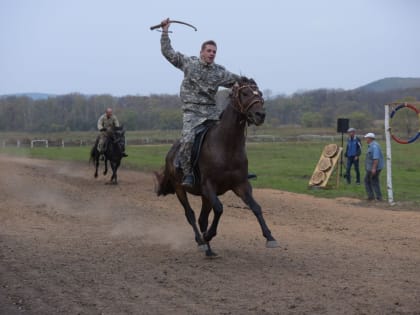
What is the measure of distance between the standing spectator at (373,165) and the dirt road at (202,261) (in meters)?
1.02

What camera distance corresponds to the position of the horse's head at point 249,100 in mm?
8625

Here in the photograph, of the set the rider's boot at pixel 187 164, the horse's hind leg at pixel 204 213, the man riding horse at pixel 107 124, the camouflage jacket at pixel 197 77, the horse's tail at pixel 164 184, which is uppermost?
the camouflage jacket at pixel 197 77

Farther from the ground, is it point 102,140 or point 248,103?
point 248,103

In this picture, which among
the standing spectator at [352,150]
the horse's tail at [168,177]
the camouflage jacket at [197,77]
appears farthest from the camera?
the standing spectator at [352,150]

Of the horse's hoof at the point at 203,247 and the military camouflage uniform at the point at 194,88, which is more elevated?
the military camouflage uniform at the point at 194,88

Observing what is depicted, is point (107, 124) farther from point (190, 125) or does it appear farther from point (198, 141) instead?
point (198, 141)

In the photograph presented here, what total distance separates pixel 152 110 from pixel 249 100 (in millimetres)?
42985

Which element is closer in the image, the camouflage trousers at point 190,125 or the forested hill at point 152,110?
the camouflage trousers at point 190,125

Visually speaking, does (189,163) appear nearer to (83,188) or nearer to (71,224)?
(71,224)

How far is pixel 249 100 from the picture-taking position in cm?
889

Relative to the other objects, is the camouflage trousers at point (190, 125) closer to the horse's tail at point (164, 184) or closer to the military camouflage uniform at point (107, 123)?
the horse's tail at point (164, 184)

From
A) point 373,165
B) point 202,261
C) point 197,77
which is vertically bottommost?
point 202,261

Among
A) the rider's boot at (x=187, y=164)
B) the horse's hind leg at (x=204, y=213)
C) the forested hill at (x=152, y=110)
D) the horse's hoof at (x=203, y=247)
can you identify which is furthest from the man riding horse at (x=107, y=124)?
the forested hill at (x=152, y=110)

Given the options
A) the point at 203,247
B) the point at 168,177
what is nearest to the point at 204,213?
the point at 203,247
